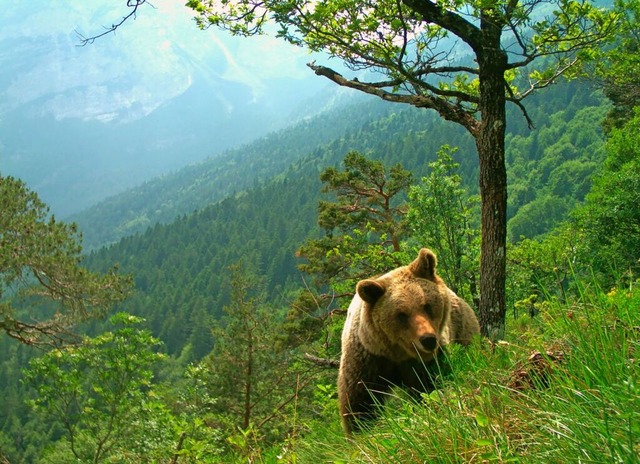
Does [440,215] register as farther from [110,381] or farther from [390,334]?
[110,381]

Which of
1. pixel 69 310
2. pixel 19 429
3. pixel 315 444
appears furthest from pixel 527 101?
pixel 315 444

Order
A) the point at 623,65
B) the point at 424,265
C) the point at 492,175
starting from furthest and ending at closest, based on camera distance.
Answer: the point at 623,65
the point at 492,175
the point at 424,265

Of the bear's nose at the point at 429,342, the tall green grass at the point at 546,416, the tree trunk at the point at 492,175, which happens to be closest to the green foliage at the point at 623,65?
the tree trunk at the point at 492,175

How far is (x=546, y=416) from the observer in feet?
6.16

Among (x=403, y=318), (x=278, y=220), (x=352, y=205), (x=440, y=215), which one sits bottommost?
(x=278, y=220)

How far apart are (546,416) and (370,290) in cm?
260

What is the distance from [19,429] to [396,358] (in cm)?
8645

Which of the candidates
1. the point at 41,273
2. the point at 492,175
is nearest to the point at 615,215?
the point at 492,175

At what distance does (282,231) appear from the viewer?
5782 inches

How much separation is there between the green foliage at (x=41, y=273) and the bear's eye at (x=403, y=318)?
15.9 meters

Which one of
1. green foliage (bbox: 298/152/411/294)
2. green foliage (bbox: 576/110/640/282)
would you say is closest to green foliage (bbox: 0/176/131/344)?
green foliage (bbox: 298/152/411/294)

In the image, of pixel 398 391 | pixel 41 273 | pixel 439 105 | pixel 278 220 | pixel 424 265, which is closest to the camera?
pixel 398 391

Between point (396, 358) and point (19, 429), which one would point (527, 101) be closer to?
point (19, 429)

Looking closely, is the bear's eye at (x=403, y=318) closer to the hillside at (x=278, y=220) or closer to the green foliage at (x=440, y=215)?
the green foliage at (x=440, y=215)
